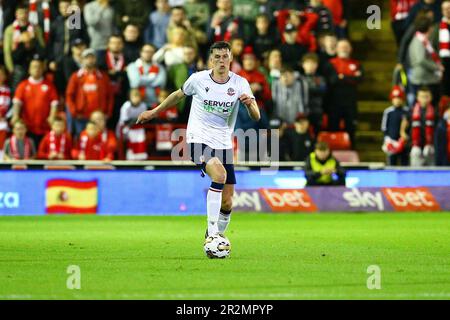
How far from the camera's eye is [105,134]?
23312 millimetres

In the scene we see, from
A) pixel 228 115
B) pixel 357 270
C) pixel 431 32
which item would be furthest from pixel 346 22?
pixel 357 270

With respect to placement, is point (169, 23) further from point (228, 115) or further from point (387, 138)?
point (228, 115)

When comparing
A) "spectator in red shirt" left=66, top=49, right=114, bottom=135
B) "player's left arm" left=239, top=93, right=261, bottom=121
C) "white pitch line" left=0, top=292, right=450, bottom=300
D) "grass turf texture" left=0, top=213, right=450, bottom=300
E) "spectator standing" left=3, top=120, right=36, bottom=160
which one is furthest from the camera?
"spectator in red shirt" left=66, top=49, right=114, bottom=135

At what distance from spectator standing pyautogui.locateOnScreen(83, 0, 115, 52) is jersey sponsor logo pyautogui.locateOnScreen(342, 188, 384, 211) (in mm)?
5681

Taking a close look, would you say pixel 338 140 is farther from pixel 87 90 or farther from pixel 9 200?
pixel 9 200

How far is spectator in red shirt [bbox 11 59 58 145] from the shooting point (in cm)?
2348

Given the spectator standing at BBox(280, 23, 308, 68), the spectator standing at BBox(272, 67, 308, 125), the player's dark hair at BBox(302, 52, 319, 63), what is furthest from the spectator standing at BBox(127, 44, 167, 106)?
the player's dark hair at BBox(302, 52, 319, 63)

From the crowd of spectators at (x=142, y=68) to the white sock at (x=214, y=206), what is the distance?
9.34m

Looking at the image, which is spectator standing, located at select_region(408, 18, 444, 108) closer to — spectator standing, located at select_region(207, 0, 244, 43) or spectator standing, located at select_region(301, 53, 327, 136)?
spectator standing, located at select_region(301, 53, 327, 136)

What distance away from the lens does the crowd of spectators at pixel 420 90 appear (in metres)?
24.0

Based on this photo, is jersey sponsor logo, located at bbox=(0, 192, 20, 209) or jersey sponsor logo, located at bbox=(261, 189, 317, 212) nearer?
jersey sponsor logo, located at bbox=(0, 192, 20, 209)

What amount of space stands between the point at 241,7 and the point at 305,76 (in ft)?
6.69

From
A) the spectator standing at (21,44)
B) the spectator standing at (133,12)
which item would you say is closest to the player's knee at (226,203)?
the spectator standing at (21,44)

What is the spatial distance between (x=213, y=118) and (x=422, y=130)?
10681mm
